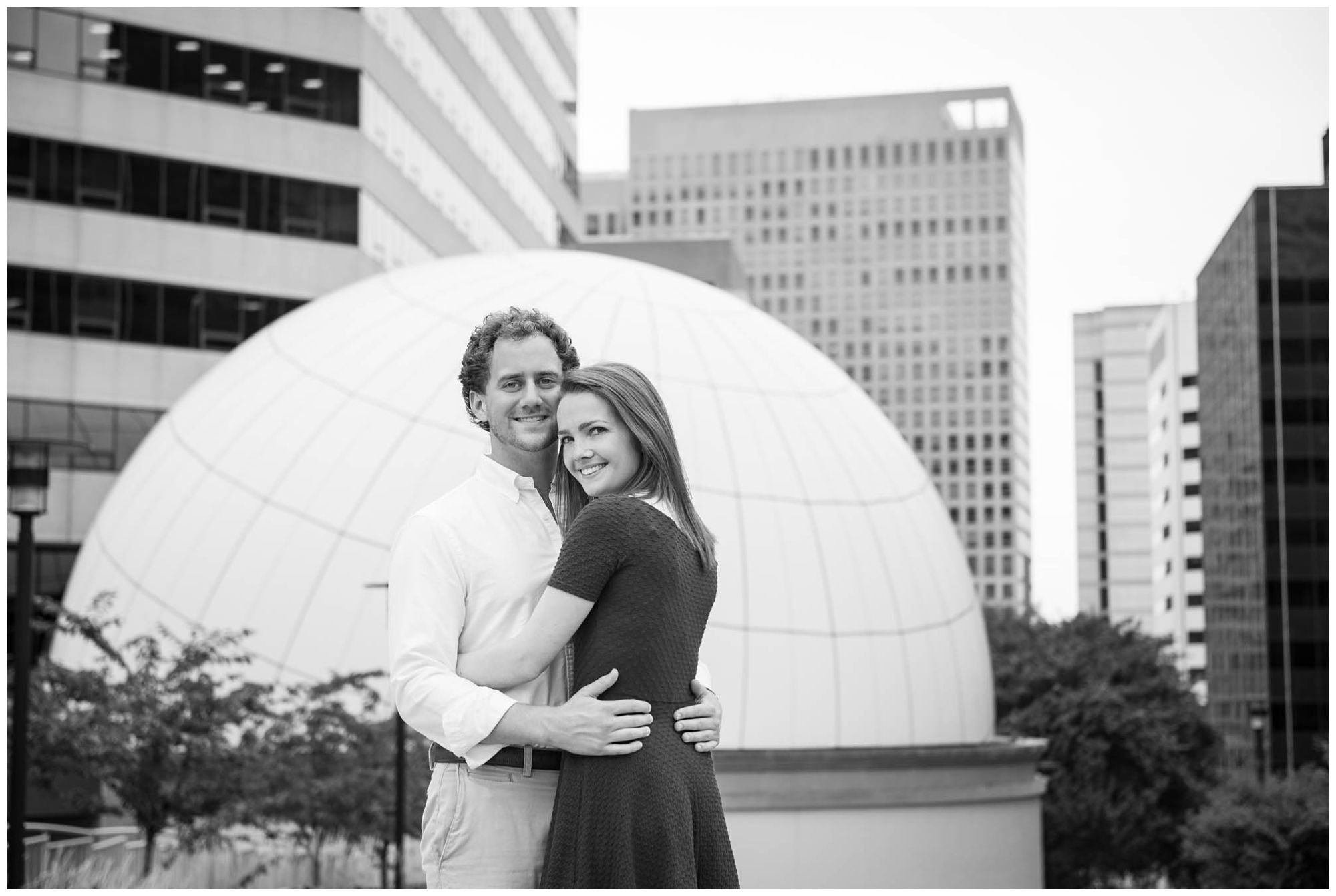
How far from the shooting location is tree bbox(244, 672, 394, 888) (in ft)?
66.1

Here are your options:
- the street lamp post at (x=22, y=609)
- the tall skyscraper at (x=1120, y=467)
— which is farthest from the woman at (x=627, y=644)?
the tall skyscraper at (x=1120, y=467)

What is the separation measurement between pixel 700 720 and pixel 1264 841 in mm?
34905

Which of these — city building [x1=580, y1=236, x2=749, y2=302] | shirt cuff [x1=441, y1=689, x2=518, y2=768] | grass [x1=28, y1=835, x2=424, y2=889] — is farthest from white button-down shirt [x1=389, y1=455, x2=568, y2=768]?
city building [x1=580, y1=236, x2=749, y2=302]

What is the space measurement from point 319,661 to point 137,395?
2153 centimetres

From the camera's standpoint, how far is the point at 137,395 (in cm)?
4334

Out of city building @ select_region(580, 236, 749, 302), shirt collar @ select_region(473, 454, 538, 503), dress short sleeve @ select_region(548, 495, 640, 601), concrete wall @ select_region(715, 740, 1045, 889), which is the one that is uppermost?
city building @ select_region(580, 236, 749, 302)

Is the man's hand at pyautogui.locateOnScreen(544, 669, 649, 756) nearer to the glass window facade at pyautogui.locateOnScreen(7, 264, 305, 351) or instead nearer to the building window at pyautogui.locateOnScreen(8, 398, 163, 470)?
the building window at pyautogui.locateOnScreen(8, 398, 163, 470)

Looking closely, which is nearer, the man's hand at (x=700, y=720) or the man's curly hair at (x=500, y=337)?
the man's hand at (x=700, y=720)

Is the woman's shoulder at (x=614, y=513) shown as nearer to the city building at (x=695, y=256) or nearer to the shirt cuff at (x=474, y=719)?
the shirt cuff at (x=474, y=719)

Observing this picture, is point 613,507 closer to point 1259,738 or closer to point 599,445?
point 599,445

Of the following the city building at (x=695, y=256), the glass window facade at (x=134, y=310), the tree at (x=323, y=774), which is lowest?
the tree at (x=323, y=774)

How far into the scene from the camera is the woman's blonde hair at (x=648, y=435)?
489 cm

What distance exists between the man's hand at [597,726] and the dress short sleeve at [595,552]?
29 cm

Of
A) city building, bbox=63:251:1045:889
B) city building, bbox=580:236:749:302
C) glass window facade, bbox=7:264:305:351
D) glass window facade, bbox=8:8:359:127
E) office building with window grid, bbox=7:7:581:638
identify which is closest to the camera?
city building, bbox=63:251:1045:889
